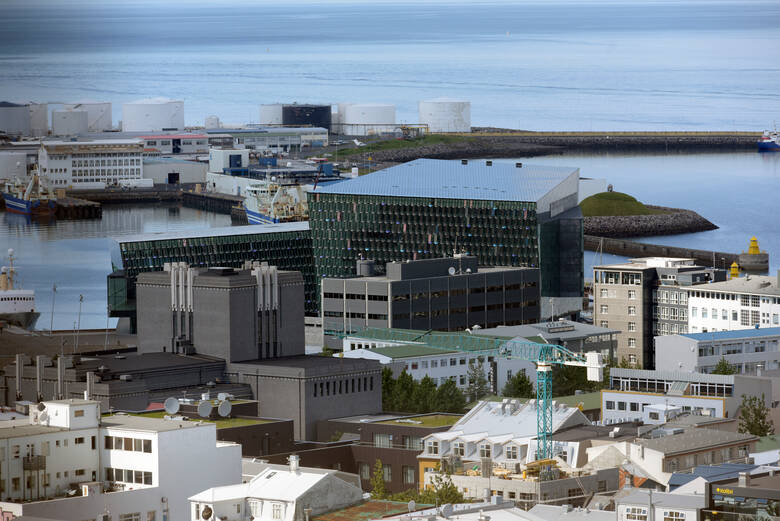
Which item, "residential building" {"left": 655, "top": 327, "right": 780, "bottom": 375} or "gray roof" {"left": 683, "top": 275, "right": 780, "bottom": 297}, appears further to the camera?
"gray roof" {"left": 683, "top": 275, "right": 780, "bottom": 297}

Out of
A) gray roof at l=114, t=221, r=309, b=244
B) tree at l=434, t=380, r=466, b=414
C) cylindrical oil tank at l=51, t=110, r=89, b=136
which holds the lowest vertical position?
tree at l=434, t=380, r=466, b=414

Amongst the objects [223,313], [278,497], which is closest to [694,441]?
[278,497]

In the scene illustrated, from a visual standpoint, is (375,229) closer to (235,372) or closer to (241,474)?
(235,372)

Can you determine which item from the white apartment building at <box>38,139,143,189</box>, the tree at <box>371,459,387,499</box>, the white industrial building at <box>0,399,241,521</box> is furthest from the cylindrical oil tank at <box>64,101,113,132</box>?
the white industrial building at <box>0,399,241,521</box>

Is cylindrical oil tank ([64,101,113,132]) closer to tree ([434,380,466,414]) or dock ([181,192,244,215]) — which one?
dock ([181,192,244,215])

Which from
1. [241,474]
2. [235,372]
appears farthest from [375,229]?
[241,474]

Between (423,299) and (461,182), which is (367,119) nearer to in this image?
(461,182)

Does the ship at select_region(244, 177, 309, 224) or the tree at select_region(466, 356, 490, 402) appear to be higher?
the ship at select_region(244, 177, 309, 224)

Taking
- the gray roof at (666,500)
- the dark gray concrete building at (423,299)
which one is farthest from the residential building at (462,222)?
the gray roof at (666,500)
